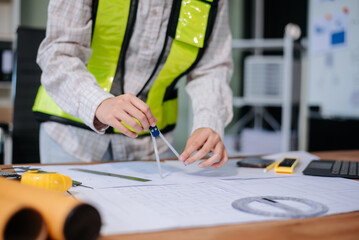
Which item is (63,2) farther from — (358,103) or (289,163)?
(358,103)

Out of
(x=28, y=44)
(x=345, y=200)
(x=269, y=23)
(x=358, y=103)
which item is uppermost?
(x=269, y=23)

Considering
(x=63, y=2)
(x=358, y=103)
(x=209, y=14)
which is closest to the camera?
(x=63, y=2)

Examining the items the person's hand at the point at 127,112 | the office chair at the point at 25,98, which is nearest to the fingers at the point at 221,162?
the person's hand at the point at 127,112

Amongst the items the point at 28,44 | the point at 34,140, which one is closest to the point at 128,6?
the point at 28,44

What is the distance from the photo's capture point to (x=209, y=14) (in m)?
1.20

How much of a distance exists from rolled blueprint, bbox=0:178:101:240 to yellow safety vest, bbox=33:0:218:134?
705 mm

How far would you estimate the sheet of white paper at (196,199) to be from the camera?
53 centimetres

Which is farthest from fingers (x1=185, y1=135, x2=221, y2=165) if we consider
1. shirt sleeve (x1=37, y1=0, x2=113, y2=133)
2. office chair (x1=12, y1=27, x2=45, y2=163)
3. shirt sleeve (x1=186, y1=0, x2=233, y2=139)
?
office chair (x1=12, y1=27, x2=45, y2=163)

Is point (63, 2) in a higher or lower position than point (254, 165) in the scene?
higher

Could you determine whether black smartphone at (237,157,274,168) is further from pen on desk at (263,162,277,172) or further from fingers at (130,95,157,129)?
fingers at (130,95,157,129)

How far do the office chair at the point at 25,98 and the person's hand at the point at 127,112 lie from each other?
771mm

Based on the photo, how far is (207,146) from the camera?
926 millimetres

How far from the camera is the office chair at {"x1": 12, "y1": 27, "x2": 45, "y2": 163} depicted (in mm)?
1448

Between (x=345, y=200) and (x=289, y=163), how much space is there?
35 centimetres
